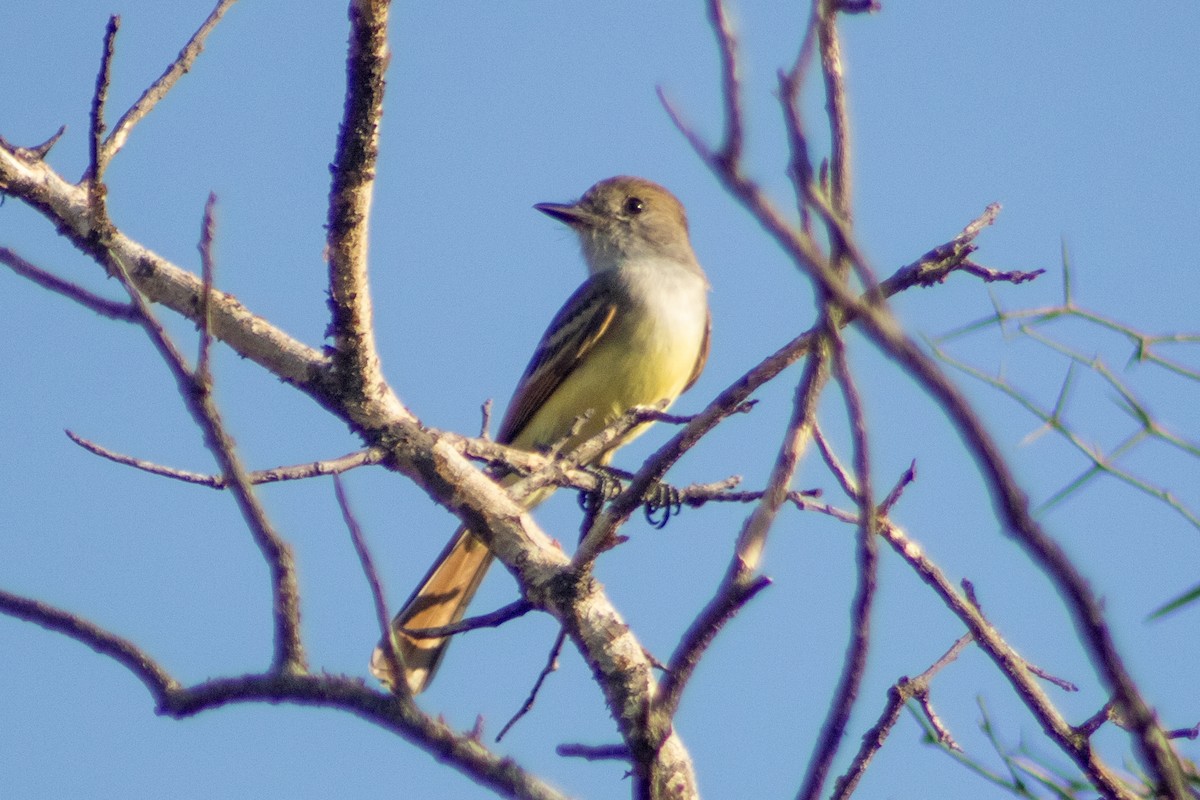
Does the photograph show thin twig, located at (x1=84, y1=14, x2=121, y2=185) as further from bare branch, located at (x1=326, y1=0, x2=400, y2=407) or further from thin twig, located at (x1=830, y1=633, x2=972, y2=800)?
thin twig, located at (x1=830, y1=633, x2=972, y2=800)

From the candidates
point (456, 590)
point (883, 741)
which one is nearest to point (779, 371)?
point (883, 741)

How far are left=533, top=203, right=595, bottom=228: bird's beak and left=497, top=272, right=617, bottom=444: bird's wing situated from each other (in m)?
1.02

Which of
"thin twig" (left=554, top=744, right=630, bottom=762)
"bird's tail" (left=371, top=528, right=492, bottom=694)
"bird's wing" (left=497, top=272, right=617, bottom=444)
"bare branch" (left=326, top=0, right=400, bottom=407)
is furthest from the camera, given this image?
"bird's wing" (left=497, top=272, right=617, bottom=444)

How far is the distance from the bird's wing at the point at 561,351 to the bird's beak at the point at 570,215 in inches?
40.3

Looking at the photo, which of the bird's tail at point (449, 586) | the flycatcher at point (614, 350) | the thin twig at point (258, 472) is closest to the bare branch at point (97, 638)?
the thin twig at point (258, 472)

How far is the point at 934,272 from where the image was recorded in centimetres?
373

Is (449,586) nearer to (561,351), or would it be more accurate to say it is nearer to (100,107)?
(561,351)

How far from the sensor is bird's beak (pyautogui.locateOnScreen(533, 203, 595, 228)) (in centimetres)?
958

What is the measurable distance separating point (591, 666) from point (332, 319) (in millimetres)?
1218

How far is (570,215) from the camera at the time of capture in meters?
9.59

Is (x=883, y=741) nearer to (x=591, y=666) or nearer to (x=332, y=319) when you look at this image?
(x=591, y=666)

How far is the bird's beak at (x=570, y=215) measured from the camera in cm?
958

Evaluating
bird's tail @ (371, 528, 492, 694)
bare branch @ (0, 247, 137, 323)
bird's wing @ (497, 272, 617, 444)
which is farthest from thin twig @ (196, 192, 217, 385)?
bird's wing @ (497, 272, 617, 444)

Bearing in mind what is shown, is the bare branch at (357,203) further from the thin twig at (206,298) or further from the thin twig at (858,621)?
the thin twig at (858,621)
